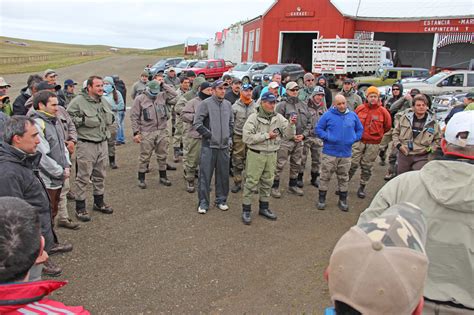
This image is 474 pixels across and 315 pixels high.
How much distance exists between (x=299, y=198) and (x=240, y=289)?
10.1ft

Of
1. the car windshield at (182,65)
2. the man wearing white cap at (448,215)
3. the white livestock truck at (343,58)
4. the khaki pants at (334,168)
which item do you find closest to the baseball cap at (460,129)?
the man wearing white cap at (448,215)

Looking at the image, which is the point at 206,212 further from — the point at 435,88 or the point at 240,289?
the point at 435,88

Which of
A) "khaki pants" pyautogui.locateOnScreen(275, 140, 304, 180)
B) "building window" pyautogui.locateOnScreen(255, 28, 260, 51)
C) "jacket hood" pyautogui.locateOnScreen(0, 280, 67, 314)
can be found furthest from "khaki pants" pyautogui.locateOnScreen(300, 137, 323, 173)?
"building window" pyautogui.locateOnScreen(255, 28, 260, 51)

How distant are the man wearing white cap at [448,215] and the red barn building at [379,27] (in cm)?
2633

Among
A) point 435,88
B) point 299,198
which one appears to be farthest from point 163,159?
point 435,88

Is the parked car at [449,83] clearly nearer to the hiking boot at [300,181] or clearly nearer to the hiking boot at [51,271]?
the hiking boot at [300,181]

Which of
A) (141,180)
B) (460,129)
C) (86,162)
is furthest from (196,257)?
(460,129)

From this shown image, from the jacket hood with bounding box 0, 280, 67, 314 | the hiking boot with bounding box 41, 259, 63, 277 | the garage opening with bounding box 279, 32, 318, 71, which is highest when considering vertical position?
the garage opening with bounding box 279, 32, 318, 71

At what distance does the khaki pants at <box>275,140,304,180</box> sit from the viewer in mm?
6863

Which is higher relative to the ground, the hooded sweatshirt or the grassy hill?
the grassy hill

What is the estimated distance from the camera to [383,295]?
45.0 inches

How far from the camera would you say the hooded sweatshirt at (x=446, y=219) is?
1886mm

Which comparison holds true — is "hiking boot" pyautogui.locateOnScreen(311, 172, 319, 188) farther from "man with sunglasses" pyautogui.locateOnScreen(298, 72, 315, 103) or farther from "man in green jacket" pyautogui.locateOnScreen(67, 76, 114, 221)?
"man in green jacket" pyautogui.locateOnScreen(67, 76, 114, 221)

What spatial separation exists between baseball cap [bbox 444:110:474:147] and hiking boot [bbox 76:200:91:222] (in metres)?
4.83
